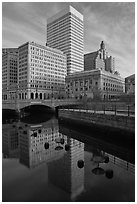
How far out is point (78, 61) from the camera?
576ft

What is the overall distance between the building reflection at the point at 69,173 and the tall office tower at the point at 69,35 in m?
151

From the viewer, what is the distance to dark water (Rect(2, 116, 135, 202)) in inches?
463

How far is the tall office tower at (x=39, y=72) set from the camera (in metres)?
124

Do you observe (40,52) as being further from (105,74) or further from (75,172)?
(75,172)

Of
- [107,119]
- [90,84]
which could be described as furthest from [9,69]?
[107,119]

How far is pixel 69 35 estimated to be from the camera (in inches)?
6319

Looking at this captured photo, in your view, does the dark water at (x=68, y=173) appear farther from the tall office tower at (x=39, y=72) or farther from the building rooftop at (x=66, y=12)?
the building rooftop at (x=66, y=12)

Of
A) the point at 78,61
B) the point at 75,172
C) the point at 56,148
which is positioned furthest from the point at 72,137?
Result: the point at 78,61

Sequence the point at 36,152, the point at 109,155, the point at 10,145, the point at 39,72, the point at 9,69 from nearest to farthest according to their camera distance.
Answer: the point at 109,155
the point at 36,152
the point at 10,145
the point at 39,72
the point at 9,69

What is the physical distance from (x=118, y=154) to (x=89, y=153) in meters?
3.68

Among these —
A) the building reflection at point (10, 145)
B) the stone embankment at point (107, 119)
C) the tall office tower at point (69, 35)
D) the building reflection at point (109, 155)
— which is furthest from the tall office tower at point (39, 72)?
the building reflection at point (109, 155)

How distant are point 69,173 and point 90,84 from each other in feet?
392

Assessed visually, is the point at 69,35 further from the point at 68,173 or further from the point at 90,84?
the point at 68,173

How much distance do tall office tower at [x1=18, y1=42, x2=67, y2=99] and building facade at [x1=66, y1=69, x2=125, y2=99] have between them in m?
11.0
